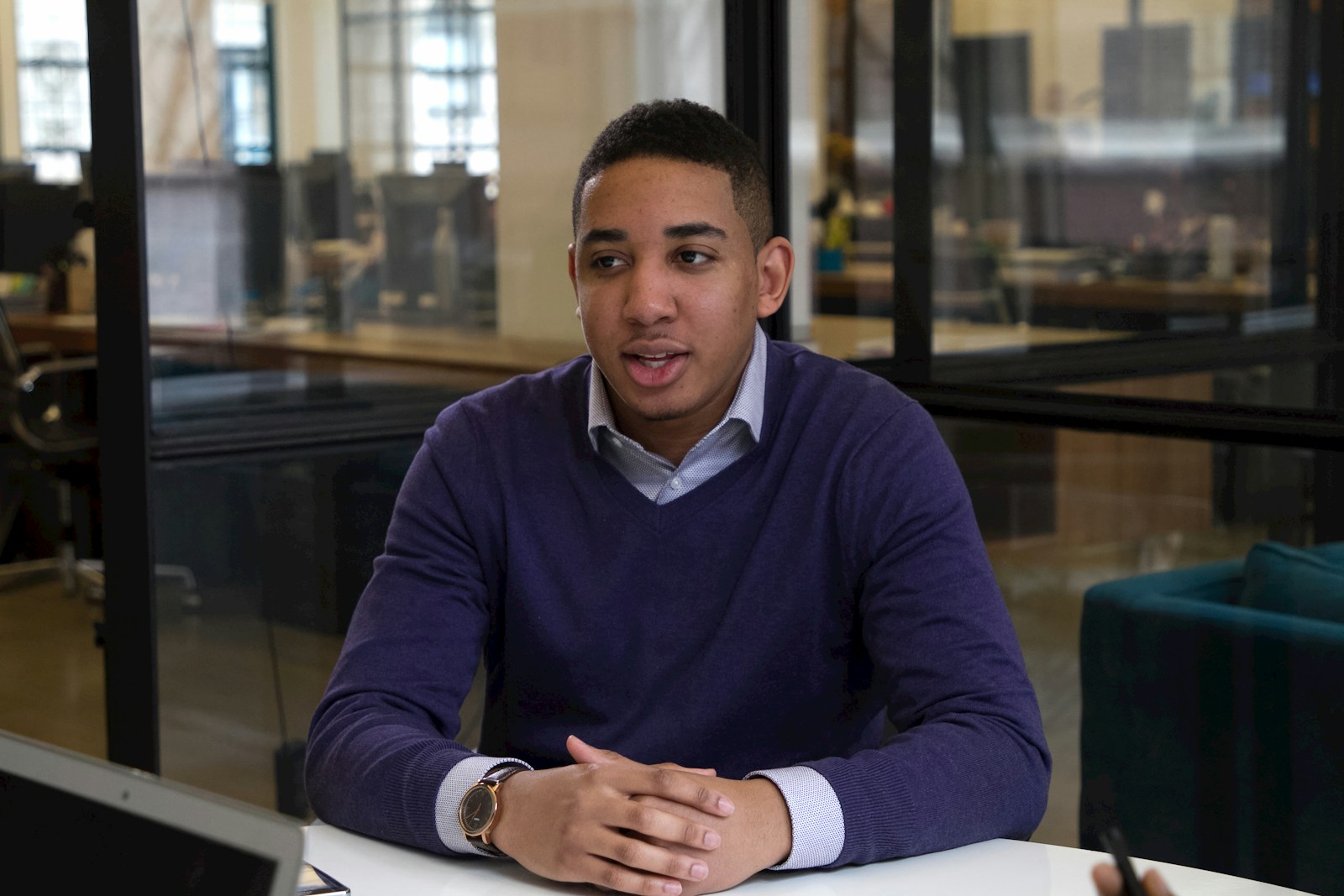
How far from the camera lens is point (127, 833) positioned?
687 mm

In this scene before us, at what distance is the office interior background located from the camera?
2.24 metres

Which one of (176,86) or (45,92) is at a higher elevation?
(45,92)

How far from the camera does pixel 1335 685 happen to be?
206 centimetres

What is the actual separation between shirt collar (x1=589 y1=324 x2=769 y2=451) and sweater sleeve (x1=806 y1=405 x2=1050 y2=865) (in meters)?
0.11

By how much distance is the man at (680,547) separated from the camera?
4.50 feet

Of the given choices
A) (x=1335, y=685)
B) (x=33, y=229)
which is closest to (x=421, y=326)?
(x=1335, y=685)

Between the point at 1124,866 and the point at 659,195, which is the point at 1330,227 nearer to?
the point at 659,195

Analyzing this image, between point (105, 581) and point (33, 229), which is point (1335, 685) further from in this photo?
point (33, 229)

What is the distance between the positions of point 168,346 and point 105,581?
378 millimetres

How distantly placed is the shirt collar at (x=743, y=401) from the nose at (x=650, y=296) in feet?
0.36

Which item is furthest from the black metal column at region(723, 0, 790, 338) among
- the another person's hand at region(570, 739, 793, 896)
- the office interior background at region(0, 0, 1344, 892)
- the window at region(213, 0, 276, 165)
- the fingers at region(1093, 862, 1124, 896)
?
the fingers at region(1093, 862, 1124, 896)

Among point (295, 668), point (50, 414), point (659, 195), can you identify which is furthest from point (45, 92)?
point (659, 195)

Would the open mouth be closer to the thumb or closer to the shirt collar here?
the shirt collar

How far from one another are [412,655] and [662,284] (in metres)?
0.42
